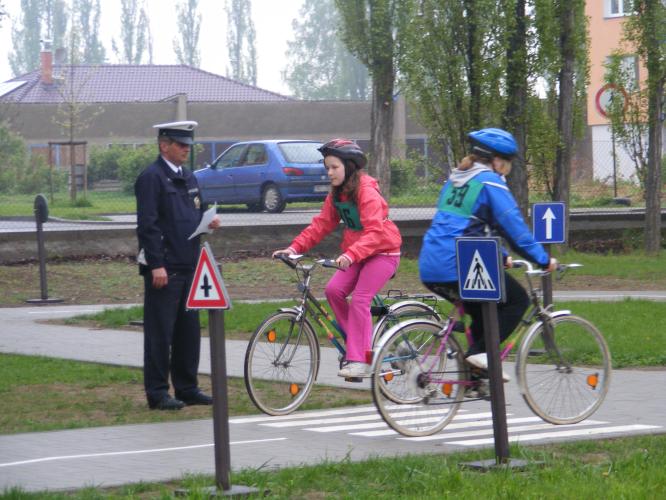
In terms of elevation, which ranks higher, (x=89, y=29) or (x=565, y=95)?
(x=89, y=29)

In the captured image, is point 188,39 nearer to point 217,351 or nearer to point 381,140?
point 381,140

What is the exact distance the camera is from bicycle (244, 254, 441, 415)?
8828 millimetres

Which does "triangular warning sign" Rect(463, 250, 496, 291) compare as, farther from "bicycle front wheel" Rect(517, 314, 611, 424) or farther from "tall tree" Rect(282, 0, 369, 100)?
"tall tree" Rect(282, 0, 369, 100)

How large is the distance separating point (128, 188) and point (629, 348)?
22.8 meters

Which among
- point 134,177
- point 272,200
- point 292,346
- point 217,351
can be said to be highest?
point 134,177

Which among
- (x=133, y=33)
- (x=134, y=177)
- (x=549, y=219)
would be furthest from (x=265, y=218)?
(x=133, y=33)

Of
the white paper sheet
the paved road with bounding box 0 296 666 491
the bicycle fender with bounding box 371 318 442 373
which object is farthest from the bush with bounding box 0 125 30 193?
the bicycle fender with bounding box 371 318 442 373

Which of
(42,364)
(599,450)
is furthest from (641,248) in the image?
(599,450)

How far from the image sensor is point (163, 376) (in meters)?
9.47

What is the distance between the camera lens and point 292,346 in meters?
9.01

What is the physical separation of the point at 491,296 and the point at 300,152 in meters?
19.4

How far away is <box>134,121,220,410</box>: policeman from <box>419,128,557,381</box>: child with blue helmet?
6.82ft

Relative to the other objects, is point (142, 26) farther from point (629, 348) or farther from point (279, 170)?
point (629, 348)

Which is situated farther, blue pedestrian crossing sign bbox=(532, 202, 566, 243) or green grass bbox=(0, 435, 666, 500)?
blue pedestrian crossing sign bbox=(532, 202, 566, 243)
